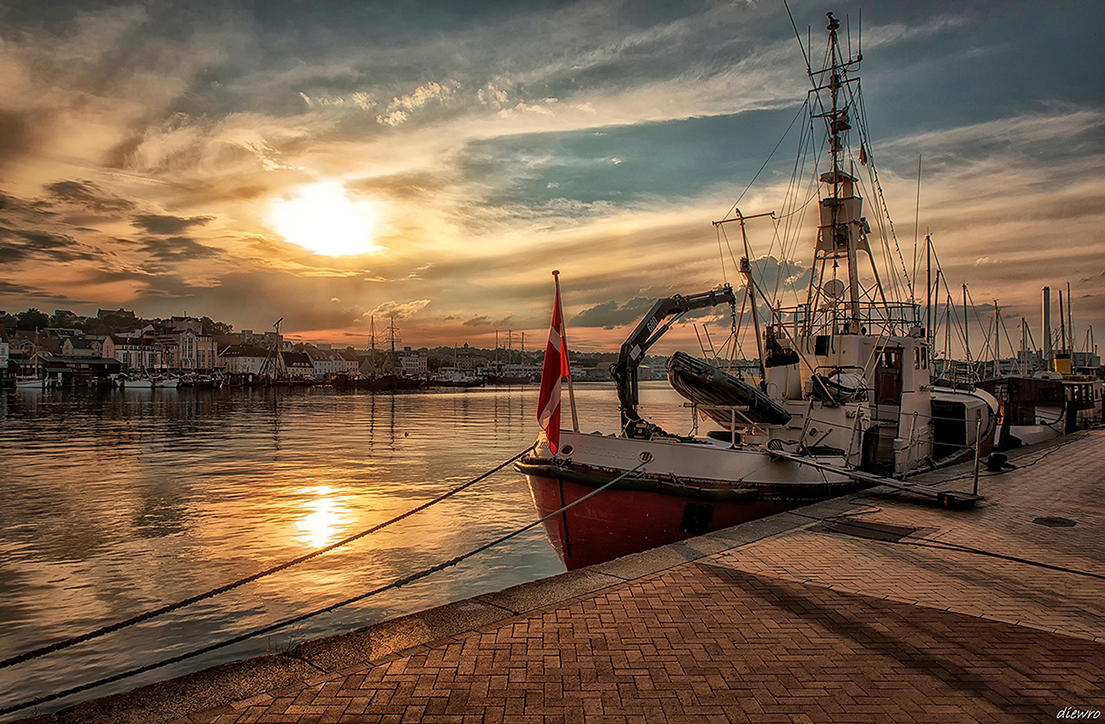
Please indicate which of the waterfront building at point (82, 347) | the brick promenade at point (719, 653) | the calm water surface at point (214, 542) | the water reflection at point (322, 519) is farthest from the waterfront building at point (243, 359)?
the brick promenade at point (719, 653)

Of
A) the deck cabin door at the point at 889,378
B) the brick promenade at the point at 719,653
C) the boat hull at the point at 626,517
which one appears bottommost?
the boat hull at the point at 626,517

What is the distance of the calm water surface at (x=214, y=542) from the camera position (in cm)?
985

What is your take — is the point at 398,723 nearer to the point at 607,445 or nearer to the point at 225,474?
the point at 607,445

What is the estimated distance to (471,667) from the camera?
4.95 meters

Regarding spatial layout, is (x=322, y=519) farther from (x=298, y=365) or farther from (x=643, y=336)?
(x=298, y=365)

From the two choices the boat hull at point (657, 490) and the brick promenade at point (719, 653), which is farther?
the boat hull at point (657, 490)

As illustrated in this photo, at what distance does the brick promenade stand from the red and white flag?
3479 millimetres

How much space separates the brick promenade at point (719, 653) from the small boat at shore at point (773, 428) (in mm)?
3826

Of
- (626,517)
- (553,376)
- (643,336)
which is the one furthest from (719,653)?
(643,336)

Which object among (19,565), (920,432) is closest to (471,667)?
(19,565)

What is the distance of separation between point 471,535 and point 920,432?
12.2 meters

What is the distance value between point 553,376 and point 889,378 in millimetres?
11044

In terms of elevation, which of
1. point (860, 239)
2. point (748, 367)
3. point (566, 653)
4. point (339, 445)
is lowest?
point (339, 445)

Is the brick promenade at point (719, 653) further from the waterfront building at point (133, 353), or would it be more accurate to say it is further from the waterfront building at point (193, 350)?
the waterfront building at point (193, 350)
